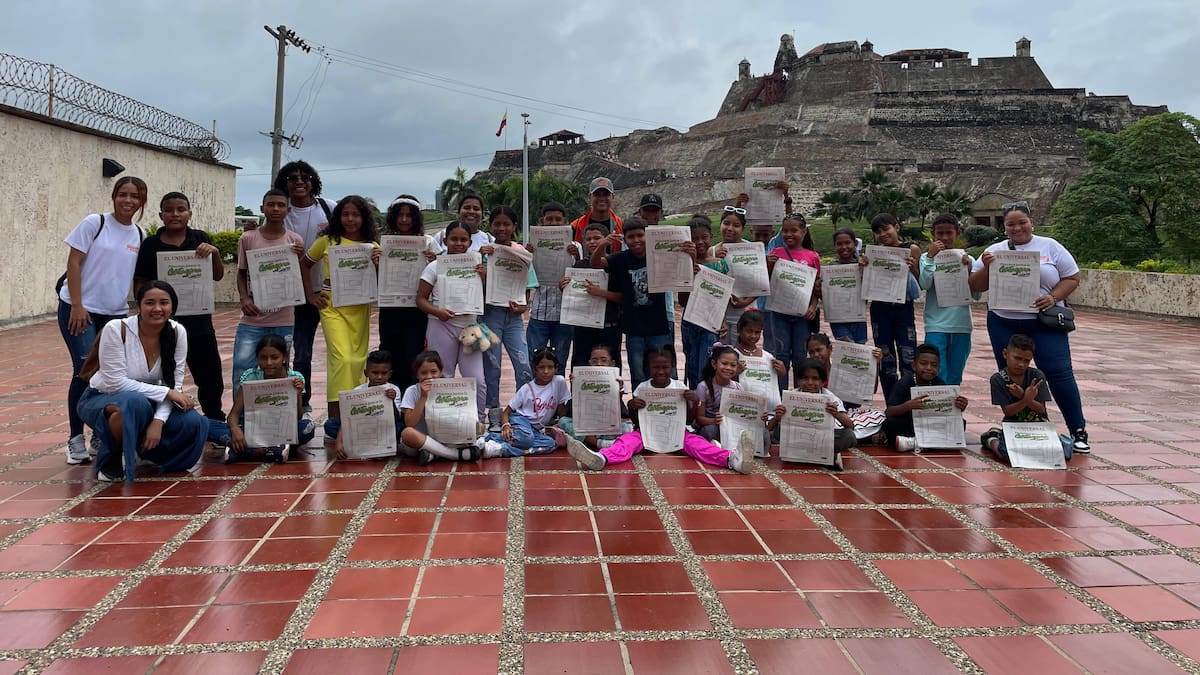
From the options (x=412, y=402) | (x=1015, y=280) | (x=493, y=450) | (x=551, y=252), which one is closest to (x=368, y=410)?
(x=412, y=402)

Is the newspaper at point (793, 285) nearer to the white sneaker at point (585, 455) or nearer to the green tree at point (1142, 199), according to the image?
the white sneaker at point (585, 455)

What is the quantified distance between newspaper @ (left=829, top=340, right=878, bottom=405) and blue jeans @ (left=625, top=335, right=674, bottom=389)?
1.08m

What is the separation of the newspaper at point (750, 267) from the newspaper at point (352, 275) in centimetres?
230

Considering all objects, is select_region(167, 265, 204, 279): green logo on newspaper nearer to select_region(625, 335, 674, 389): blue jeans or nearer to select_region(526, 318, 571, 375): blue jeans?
select_region(526, 318, 571, 375): blue jeans

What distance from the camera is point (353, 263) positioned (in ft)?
15.0

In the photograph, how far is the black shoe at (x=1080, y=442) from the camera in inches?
185

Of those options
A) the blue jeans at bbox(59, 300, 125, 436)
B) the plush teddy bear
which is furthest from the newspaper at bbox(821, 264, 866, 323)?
the blue jeans at bbox(59, 300, 125, 436)

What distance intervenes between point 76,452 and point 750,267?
4215 millimetres

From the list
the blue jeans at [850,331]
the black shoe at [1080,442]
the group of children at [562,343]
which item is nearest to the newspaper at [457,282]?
the group of children at [562,343]

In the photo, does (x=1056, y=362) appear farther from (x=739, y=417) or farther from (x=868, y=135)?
Answer: (x=868, y=135)

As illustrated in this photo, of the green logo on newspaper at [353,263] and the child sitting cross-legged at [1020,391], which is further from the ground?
the green logo on newspaper at [353,263]

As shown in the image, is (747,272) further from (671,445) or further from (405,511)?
(405,511)

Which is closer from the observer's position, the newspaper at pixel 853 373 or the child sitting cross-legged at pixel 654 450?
the child sitting cross-legged at pixel 654 450

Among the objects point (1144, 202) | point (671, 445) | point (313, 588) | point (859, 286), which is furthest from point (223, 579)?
point (1144, 202)
